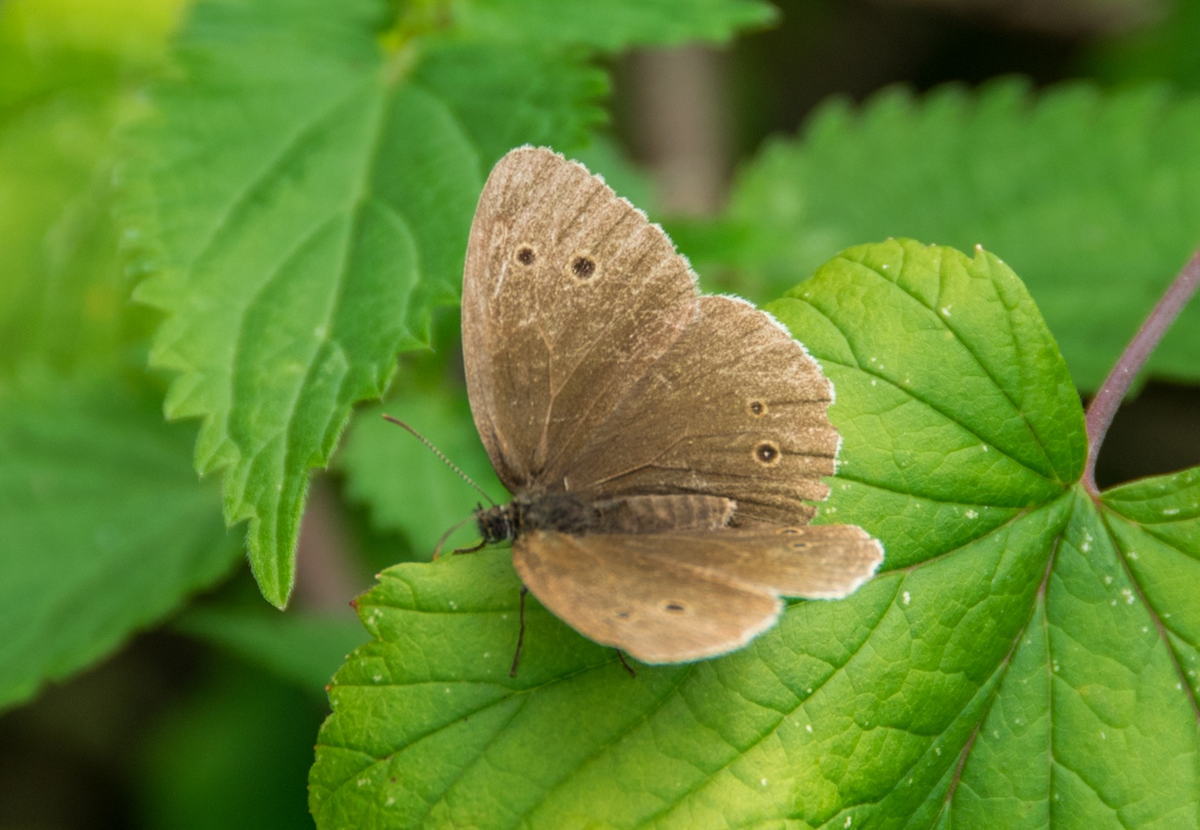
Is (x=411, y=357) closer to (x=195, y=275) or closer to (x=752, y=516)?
(x=195, y=275)

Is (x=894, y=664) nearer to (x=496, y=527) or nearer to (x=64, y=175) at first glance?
(x=496, y=527)

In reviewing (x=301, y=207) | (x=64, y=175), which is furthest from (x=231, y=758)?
(x=301, y=207)

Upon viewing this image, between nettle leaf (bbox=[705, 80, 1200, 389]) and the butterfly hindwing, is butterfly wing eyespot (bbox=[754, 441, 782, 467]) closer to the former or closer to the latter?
the butterfly hindwing

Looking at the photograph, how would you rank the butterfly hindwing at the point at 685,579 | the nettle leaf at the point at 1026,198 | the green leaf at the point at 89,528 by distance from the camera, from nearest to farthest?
the butterfly hindwing at the point at 685,579 → the green leaf at the point at 89,528 → the nettle leaf at the point at 1026,198

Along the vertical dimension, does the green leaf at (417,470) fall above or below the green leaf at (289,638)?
above

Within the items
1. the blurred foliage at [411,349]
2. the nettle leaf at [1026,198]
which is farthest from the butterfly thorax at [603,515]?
the nettle leaf at [1026,198]

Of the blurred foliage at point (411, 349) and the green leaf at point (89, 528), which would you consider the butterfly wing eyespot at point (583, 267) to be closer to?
the blurred foliage at point (411, 349)

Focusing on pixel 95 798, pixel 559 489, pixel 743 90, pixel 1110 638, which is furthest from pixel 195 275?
pixel 743 90

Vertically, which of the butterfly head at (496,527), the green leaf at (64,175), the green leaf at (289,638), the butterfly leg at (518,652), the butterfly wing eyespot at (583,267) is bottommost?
the green leaf at (289,638)
